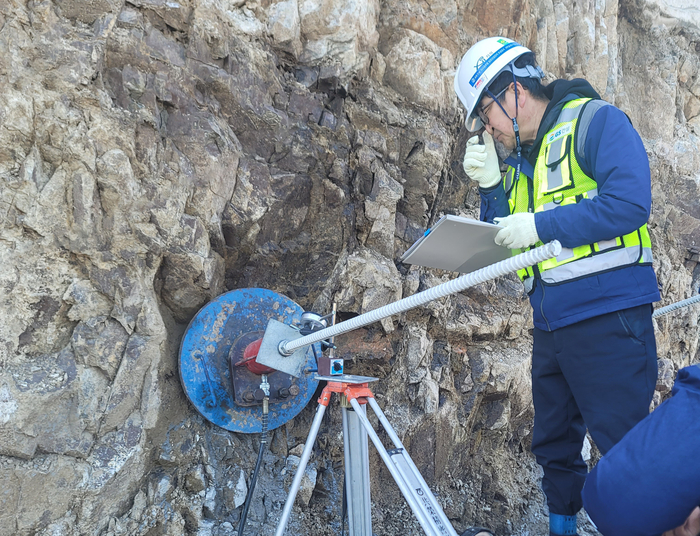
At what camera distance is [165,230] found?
246cm

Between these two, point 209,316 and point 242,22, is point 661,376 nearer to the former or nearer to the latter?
point 209,316

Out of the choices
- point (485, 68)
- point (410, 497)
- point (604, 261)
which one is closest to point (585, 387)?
point (604, 261)

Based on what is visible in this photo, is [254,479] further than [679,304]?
No

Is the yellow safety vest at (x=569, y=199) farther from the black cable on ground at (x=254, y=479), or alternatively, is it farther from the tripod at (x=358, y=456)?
the black cable on ground at (x=254, y=479)

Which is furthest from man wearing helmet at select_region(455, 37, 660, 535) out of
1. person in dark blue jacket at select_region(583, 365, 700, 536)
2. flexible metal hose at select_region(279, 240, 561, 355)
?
person in dark blue jacket at select_region(583, 365, 700, 536)

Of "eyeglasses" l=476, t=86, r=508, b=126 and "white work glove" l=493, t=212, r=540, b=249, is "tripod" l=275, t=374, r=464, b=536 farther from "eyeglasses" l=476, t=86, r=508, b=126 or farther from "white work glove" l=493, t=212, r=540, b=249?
"eyeglasses" l=476, t=86, r=508, b=126

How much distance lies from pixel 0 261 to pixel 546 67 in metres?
4.59

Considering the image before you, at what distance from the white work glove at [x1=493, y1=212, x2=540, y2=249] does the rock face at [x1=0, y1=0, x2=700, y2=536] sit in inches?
48.2

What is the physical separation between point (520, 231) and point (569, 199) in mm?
261

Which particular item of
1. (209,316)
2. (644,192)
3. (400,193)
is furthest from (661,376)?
(209,316)

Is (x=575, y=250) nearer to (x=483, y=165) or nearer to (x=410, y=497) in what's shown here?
(x=483, y=165)

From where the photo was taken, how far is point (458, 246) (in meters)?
2.12

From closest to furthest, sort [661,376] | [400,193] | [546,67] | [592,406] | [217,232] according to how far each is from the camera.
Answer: [592,406], [217,232], [400,193], [661,376], [546,67]

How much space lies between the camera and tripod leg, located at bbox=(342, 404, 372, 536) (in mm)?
2062
